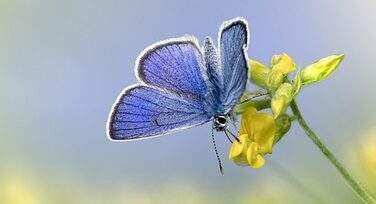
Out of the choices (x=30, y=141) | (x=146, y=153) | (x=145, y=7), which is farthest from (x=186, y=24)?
(x=30, y=141)

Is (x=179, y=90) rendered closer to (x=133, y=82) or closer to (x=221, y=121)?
(x=221, y=121)

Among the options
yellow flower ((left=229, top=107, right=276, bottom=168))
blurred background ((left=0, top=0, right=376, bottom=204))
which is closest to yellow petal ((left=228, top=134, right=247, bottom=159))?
yellow flower ((left=229, top=107, right=276, bottom=168))

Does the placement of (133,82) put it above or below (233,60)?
below

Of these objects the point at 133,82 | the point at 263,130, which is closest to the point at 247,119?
the point at 263,130

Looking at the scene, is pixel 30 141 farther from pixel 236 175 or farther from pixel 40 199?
pixel 236 175

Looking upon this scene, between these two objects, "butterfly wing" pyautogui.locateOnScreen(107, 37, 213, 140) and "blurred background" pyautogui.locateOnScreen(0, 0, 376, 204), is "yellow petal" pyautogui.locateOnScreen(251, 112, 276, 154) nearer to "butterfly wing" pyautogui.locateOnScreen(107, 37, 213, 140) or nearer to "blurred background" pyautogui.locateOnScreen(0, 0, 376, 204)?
"butterfly wing" pyautogui.locateOnScreen(107, 37, 213, 140)

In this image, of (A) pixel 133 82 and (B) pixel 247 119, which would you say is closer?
(B) pixel 247 119

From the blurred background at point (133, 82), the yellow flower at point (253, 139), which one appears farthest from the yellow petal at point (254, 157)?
the blurred background at point (133, 82)
